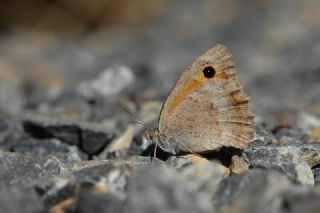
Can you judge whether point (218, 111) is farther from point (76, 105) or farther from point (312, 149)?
point (76, 105)

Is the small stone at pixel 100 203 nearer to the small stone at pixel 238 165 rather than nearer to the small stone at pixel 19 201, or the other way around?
the small stone at pixel 19 201

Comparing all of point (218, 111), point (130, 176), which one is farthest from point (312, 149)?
point (130, 176)

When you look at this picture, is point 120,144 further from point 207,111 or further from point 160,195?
point 160,195

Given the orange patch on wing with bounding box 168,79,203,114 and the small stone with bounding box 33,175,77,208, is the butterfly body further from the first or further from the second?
the small stone with bounding box 33,175,77,208

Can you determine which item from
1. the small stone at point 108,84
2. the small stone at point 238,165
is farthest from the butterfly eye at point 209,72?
the small stone at point 108,84

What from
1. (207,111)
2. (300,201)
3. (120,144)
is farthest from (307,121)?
(300,201)
